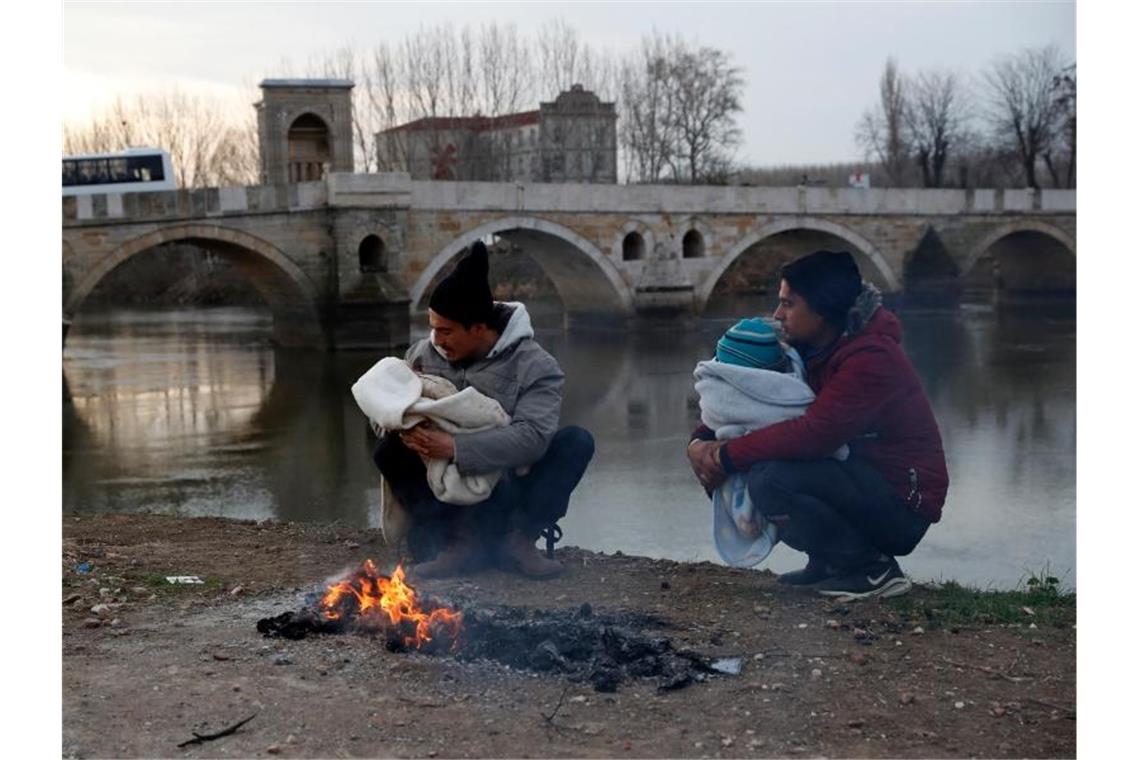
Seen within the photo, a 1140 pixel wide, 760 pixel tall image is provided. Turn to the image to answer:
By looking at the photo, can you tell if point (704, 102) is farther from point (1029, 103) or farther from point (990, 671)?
point (990, 671)

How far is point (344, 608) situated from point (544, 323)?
2015cm

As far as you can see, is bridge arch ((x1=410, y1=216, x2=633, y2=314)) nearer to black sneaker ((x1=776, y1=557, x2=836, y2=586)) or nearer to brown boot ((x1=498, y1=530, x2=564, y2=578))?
brown boot ((x1=498, y1=530, x2=564, y2=578))

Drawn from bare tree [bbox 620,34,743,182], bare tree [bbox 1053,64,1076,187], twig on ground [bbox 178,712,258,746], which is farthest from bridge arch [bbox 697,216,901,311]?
twig on ground [bbox 178,712,258,746]

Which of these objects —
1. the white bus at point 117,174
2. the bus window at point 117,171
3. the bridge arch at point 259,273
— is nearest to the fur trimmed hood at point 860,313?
the bus window at point 117,171

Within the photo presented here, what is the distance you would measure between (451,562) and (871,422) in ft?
3.99

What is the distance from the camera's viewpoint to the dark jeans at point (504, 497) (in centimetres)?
395

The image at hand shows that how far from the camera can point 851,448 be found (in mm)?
3699

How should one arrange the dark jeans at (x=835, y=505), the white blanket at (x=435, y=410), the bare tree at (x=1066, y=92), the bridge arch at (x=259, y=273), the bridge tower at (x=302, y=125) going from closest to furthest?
1. the dark jeans at (x=835, y=505)
2. the white blanket at (x=435, y=410)
3. the bare tree at (x=1066, y=92)
4. the bridge arch at (x=259, y=273)
5. the bridge tower at (x=302, y=125)

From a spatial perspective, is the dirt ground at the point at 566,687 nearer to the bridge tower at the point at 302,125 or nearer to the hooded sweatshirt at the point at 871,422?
the hooded sweatshirt at the point at 871,422

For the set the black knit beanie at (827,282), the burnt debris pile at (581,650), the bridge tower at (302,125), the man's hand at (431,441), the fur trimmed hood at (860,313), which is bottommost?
the burnt debris pile at (581,650)

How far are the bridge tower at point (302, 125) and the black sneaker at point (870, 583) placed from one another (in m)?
19.8

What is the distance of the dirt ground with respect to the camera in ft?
8.81

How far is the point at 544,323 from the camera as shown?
2358 centimetres

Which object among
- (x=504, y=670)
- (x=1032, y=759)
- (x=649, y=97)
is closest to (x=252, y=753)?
(x=504, y=670)
